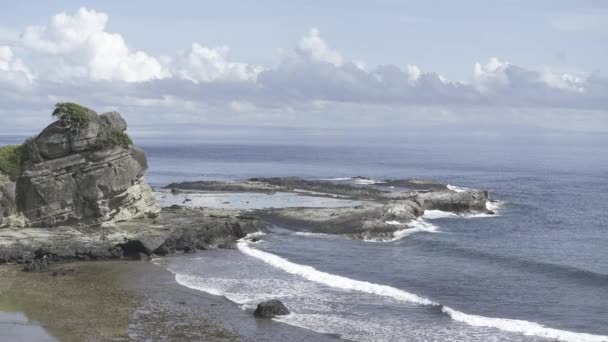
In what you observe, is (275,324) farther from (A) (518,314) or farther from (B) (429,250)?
(B) (429,250)

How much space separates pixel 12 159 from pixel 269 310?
3116 centimetres

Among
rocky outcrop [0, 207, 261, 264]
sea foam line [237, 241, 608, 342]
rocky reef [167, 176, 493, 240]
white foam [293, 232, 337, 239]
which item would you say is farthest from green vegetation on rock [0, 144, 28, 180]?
rocky reef [167, 176, 493, 240]

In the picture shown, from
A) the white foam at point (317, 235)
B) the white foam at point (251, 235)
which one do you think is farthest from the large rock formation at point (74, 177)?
the white foam at point (317, 235)

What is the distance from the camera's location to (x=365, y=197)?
94625mm

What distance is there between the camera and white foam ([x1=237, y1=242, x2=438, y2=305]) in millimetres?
44812

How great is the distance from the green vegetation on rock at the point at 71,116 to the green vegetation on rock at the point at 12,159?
404 centimetres

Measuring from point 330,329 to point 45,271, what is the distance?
23786 mm

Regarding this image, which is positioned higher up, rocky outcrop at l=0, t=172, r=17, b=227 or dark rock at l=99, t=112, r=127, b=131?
dark rock at l=99, t=112, r=127, b=131

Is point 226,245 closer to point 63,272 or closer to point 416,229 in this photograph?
point 63,272

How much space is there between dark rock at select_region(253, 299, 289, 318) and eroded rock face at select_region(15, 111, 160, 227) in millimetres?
26688

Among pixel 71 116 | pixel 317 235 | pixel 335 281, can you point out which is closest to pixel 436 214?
pixel 317 235

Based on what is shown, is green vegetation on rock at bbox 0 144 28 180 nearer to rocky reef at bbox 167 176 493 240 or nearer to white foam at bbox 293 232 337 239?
white foam at bbox 293 232 337 239

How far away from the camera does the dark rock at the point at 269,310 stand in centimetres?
3944

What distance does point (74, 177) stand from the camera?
60.1 metres
